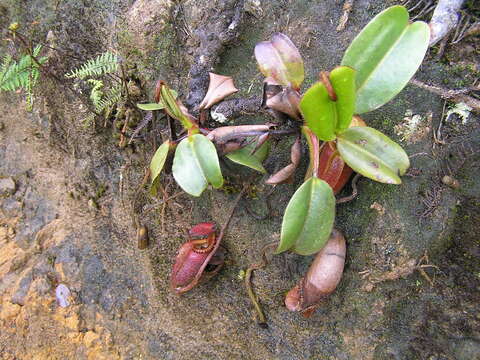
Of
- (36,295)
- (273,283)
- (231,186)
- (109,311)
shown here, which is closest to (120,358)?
(109,311)

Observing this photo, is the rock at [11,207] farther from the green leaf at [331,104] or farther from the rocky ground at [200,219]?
the green leaf at [331,104]

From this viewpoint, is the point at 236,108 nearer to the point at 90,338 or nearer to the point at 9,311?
the point at 90,338

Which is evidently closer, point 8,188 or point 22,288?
point 22,288

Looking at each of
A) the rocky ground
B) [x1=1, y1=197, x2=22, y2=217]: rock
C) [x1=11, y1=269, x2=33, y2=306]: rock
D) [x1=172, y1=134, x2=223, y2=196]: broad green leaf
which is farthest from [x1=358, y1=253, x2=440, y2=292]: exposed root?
[x1=1, y1=197, x2=22, y2=217]: rock

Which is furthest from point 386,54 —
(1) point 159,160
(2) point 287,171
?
(1) point 159,160

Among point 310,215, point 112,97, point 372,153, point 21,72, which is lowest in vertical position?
point 310,215

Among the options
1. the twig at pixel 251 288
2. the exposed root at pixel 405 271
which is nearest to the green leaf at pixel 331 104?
the exposed root at pixel 405 271

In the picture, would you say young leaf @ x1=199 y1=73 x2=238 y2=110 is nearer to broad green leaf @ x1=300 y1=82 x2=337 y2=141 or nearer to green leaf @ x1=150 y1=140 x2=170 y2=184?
green leaf @ x1=150 y1=140 x2=170 y2=184
